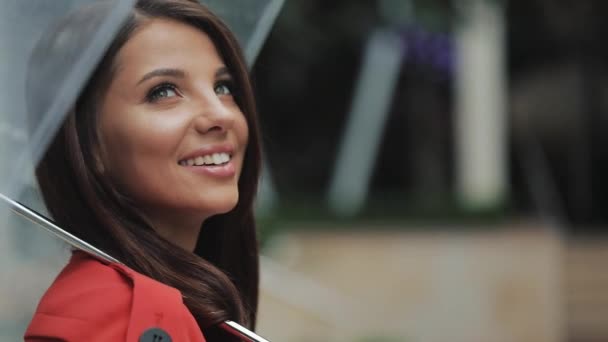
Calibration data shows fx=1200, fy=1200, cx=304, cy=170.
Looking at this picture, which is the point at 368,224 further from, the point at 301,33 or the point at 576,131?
the point at 576,131

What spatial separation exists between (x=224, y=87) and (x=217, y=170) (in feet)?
0.59

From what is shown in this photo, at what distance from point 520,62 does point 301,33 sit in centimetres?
767

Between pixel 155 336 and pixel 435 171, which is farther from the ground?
pixel 155 336

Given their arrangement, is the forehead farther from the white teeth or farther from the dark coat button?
the dark coat button

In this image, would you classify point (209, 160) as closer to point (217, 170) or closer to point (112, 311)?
point (217, 170)

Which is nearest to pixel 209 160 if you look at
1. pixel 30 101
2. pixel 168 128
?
pixel 168 128

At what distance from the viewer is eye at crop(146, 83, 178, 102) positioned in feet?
6.62

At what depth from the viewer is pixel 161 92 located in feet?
6.66

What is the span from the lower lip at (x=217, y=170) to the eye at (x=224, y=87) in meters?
0.14

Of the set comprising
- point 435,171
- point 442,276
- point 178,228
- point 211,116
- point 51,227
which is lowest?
point 435,171

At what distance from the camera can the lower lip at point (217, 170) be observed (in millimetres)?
2059

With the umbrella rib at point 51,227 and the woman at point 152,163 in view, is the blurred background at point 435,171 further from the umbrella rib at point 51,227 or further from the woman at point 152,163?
the umbrella rib at point 51,227

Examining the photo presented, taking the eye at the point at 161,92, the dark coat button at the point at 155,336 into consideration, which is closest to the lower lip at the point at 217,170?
the eye at the point at 161,92

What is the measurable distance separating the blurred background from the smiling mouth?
3.62 m
